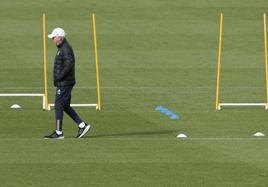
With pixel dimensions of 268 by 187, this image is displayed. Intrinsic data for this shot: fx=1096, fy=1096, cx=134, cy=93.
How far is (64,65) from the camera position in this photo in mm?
22781

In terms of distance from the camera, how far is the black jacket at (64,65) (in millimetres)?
22703

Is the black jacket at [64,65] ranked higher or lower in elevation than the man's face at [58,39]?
lower

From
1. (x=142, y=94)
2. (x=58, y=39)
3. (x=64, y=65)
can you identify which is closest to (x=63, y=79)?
(x=64, y=65)

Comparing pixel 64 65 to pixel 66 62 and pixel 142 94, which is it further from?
pixel 142 94

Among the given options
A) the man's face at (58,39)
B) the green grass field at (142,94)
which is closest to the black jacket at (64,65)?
the man's face at (58,39)

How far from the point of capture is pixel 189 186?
17109mm

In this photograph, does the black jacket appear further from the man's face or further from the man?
the man's face

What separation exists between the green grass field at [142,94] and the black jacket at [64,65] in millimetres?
1216

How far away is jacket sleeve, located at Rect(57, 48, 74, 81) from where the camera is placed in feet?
74.5

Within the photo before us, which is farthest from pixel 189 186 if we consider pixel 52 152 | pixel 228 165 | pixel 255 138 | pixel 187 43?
pixel 187 43

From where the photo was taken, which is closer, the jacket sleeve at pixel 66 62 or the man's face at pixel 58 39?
the man's face at pixel 58 39

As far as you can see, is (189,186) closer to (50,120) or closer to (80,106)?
(50,120)

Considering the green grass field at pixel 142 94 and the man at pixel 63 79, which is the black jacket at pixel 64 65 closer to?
the man at pixel 63 79

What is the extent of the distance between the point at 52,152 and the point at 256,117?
26.9 ft
